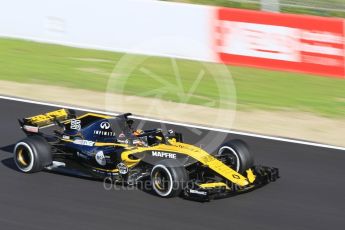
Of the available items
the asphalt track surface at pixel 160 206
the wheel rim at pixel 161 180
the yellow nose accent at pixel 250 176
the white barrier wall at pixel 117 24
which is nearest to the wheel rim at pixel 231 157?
the yellow nose accent at pixel 250 176

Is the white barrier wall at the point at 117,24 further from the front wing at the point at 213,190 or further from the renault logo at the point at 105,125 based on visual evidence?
the front wing at the point at 213,190

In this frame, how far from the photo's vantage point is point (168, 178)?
9.69m

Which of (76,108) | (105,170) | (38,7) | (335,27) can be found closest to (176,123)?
(76,108)

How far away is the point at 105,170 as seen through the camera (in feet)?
34.7

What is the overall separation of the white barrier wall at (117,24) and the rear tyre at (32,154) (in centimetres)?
869

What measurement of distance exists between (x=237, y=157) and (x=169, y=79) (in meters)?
7.82

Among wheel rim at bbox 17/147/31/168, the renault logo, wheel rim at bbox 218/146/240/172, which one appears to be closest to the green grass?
wheel rim at bbox 218/146/240/172

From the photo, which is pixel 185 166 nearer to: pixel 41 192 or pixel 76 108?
pixel 41 192

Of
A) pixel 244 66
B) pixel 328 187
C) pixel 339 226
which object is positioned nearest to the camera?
pixel 339 226

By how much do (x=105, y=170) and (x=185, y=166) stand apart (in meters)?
1.23

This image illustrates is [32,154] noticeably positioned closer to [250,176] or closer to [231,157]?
[231,157]

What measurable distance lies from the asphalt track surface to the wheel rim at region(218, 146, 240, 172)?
1.62 feet

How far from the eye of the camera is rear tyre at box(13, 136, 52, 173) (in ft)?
34.9

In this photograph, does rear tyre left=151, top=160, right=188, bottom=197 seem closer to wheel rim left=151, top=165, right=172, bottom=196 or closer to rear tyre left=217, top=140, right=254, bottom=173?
wheel rim left=151, top=165, right=172, bottom=196
